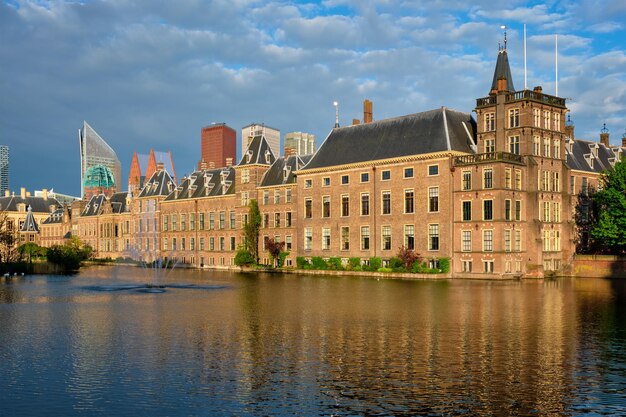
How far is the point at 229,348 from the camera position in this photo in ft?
83.0

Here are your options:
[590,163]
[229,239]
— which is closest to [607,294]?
[590,163]

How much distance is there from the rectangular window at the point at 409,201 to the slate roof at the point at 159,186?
5682 cm

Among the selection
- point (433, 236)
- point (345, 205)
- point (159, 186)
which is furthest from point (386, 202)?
point (159, 186)

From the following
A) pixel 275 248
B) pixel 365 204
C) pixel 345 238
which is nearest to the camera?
pixel 365 204

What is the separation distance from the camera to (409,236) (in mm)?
74188

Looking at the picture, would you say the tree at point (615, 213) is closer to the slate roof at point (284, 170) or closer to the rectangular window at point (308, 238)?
the rectangular window at point (308, 238)

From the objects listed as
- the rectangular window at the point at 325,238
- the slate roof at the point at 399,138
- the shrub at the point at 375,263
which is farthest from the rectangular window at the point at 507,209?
the rectangular window at the point at 325,238

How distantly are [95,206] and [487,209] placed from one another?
10078cm

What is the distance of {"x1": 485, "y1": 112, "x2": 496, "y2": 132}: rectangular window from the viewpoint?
234 ft

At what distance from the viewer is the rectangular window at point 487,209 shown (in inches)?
2648

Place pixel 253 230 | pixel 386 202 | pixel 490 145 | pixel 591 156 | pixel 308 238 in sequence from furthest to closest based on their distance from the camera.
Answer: pixel 253 230
pixel 308 238
pixel 591 156
pixel 386 202
pixel 490 145

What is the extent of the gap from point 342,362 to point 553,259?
56107mm

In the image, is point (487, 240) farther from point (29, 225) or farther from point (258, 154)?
point (29, 225)

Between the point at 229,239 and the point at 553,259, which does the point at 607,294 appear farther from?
the point at 229,239
